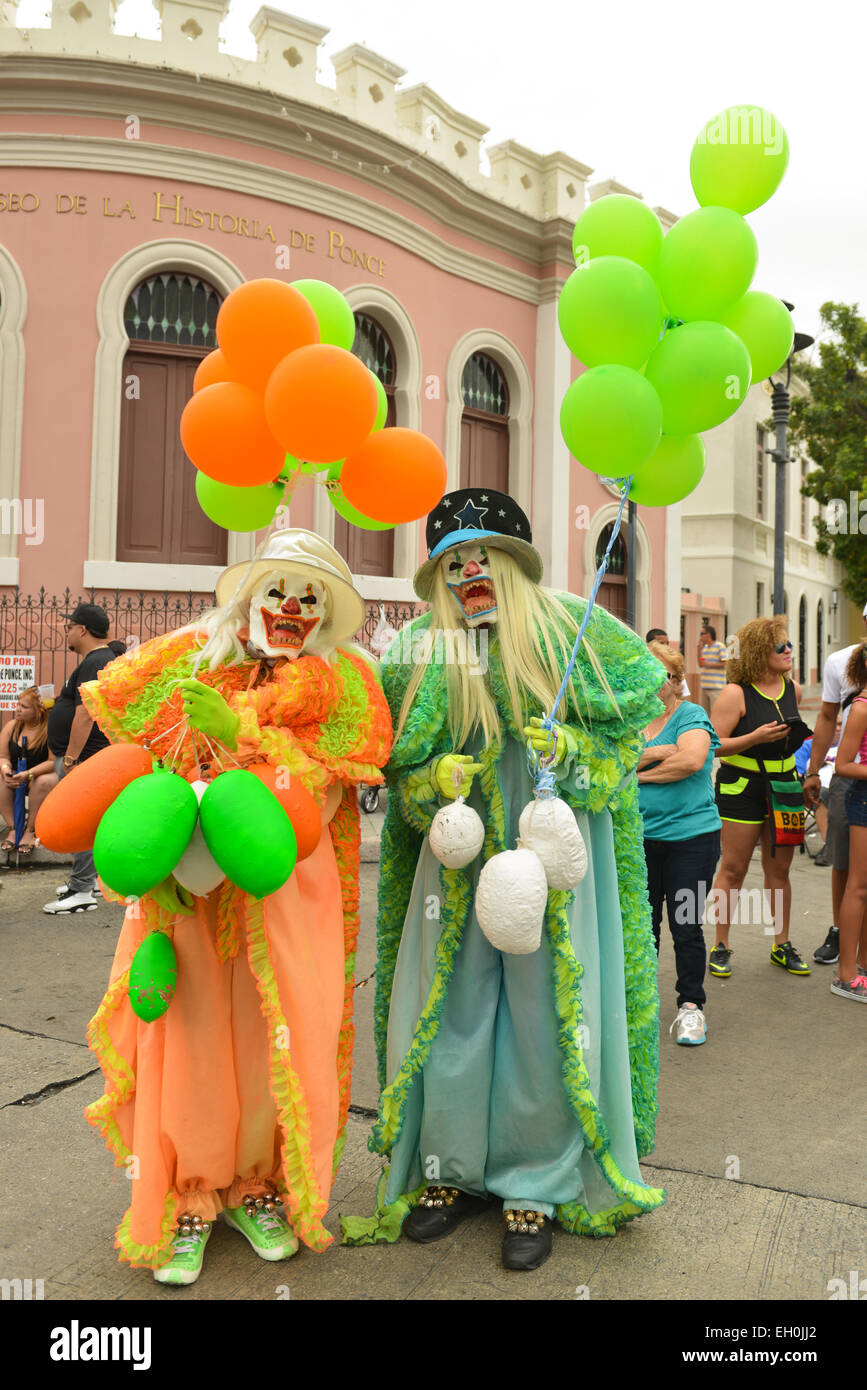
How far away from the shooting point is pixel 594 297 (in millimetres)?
2793

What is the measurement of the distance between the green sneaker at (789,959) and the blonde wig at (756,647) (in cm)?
146

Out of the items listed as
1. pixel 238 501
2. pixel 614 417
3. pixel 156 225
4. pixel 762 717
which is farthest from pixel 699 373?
pixel 156 225

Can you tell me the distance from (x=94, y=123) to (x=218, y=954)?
9895mm

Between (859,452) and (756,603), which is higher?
(859,452)

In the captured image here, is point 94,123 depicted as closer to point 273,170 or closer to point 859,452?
point 273,170

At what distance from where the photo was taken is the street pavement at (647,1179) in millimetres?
2473

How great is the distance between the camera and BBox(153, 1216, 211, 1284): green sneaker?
2.43m

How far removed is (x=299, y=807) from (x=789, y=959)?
3878 mm

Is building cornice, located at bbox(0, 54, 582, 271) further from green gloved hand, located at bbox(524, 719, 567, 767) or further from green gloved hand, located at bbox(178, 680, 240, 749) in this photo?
green gloved hand, located at bbox(524, 719, 567, 767)

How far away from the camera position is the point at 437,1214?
269 centimetres

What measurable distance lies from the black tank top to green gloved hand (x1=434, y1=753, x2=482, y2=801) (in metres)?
2.94

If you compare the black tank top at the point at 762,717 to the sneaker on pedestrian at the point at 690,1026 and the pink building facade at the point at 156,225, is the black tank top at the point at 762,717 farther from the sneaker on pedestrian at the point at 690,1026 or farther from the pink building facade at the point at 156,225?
the pink building facade at the point at 156,225

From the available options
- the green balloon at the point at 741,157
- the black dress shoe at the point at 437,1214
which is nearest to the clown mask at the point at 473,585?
the green balloon at the point at 741,157
